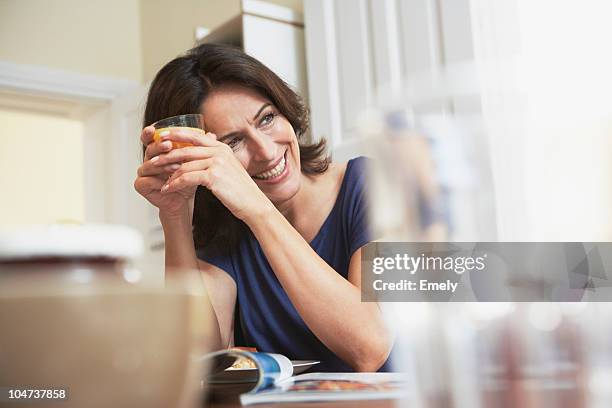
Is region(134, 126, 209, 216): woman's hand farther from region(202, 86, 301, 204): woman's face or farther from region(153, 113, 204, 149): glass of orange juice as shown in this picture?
region(202, 86, 301, 204): woman's face

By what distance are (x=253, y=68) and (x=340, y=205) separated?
295 mm

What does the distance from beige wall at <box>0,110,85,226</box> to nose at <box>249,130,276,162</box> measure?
340cm

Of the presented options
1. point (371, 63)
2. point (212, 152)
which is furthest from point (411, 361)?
point (371, 63)

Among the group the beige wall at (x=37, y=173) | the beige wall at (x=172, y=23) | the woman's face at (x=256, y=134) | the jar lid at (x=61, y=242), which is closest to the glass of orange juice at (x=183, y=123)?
the woman's face at (x=256, y=134)

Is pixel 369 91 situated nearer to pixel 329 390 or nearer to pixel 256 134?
pixel 256 134

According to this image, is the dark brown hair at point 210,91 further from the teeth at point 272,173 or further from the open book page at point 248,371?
the open book page at point 248,371

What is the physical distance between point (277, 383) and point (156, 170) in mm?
Result: 593

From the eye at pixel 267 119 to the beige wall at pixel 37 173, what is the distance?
3.38 meters

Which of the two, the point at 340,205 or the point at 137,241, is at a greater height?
the point at 340,205

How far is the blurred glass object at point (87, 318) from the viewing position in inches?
10.8

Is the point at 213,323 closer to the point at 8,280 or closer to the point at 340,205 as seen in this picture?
the point at 340,205

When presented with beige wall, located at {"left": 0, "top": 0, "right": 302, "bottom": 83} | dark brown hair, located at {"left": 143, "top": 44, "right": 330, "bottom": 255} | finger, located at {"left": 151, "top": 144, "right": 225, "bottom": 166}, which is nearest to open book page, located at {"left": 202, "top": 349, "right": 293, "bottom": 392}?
finger, located at {"left": 151, "top": 144, "right": 225, "bottom": 166}

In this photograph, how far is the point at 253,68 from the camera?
3.80 feet

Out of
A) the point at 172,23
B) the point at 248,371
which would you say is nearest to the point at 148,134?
the point at 248,371
